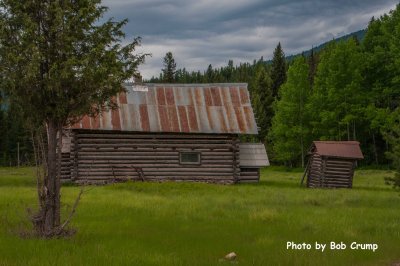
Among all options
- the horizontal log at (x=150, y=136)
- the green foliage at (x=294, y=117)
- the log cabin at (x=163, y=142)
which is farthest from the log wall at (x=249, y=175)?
the green foliage at (x=294, y=117)

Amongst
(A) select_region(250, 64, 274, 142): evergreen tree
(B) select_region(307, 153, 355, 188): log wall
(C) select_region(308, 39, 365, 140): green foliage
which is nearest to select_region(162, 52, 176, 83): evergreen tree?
(A) select_region(250, 64, 274, 142): evergreen tree

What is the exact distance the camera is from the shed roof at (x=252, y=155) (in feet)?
102

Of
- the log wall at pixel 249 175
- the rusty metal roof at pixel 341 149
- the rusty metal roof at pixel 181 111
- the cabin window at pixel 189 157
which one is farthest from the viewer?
the log wall at pixel 249 175

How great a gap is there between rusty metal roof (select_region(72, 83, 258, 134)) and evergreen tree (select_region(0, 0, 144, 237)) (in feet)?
59.7

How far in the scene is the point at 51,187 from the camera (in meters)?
10.5

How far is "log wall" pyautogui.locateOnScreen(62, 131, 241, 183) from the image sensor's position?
95.2 ft

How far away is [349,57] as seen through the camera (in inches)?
1956

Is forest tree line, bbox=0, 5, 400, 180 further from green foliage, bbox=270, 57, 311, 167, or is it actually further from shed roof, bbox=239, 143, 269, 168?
shed roof, bbox=239, 143, 269, 168

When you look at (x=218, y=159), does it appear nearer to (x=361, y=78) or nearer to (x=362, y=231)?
(x=362, y=231)

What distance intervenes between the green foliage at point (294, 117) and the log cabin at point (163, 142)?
75.5ft

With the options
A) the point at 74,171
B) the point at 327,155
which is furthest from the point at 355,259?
the point at 74,171

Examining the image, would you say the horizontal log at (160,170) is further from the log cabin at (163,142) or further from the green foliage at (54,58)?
the green foliage at (54,58)

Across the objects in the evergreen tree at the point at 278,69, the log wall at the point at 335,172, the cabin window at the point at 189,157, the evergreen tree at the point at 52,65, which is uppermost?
the evergreen tree at the point at 278,69

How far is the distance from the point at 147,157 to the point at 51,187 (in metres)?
19.3
